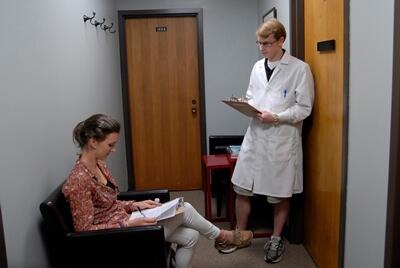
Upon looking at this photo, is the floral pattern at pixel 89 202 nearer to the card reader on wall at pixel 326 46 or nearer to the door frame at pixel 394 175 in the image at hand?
the door frame at pixel 394 175

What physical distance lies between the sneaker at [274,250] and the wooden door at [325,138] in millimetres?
220

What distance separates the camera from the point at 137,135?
430 cm

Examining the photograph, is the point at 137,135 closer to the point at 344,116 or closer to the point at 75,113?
the point at 75,113

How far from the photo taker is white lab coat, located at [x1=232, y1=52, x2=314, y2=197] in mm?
2514

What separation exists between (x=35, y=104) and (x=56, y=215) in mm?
517

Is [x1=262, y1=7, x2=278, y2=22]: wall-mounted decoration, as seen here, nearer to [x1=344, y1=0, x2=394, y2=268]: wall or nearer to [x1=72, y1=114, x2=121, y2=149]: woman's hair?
[x1=344, y1=0, x2=394, y2=268]: wall

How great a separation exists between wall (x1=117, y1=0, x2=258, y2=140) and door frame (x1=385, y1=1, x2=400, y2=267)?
2.75 metres

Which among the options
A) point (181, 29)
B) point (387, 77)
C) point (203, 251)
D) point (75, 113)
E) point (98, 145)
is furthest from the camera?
point (181, 29)

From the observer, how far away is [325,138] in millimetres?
2395

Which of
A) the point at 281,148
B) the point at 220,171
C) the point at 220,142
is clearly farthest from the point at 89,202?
the point at 220,142

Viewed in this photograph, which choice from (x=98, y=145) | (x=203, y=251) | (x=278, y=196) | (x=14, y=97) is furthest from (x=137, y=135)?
(x=14, y=97)

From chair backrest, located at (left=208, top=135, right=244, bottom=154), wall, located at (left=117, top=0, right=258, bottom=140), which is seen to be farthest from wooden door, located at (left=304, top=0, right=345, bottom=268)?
wall, located at (left=117, top=0, right=258, bottom=140)

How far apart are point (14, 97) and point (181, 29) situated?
9.00ft

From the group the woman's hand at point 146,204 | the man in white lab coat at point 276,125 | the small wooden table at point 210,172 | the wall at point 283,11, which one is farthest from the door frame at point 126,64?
the woman's hand at point 146,204
